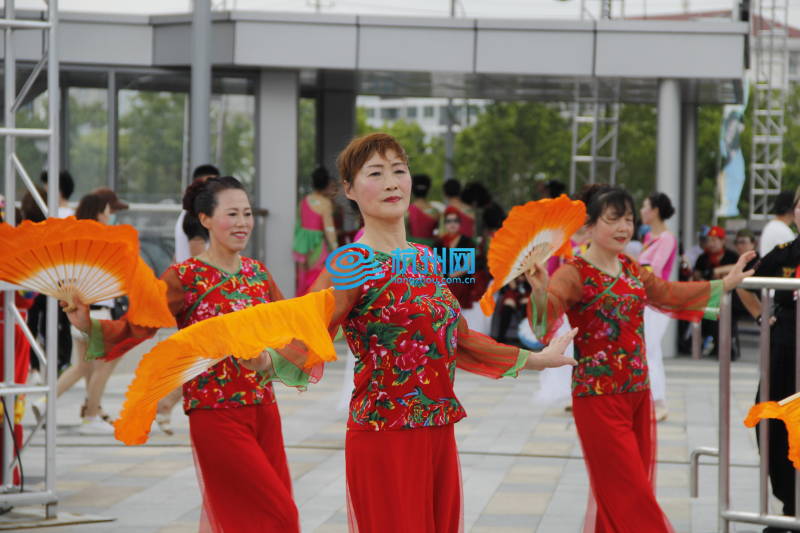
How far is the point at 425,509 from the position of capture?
12.4ft

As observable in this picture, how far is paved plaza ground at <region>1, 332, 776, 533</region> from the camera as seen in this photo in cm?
691

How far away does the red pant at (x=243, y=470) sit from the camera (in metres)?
4.95

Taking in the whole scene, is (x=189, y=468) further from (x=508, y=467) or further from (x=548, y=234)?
(x=548, y=234)

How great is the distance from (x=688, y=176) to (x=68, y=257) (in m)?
15.2

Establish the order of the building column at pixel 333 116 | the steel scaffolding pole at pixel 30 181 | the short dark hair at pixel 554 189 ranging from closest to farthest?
1. the steel scaffolding pole at pixel 30 181
2. the short dark hair at pixel 554 189
3. the building column at pixel 333 116

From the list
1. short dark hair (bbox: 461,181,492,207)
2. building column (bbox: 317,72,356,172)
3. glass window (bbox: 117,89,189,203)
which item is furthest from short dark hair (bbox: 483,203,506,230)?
building column (bbox: 317,72,356,172)

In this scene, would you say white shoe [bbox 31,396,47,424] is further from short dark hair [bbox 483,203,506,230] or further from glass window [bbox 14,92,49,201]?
glass window [bbox 14,92,49,201]

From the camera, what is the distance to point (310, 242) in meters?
15.3

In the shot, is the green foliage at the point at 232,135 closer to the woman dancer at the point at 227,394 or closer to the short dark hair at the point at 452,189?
the short dark hair at the point at 452,189

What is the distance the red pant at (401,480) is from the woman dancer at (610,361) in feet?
5.42

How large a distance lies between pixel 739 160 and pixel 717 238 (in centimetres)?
904

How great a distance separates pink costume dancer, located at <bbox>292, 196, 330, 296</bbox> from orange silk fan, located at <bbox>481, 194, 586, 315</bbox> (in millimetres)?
9838

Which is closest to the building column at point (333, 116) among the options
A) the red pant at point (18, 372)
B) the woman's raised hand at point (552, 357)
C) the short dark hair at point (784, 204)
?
the short dark hair at point (784, 204)

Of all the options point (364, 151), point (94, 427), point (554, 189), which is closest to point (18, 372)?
point (94, 427)
